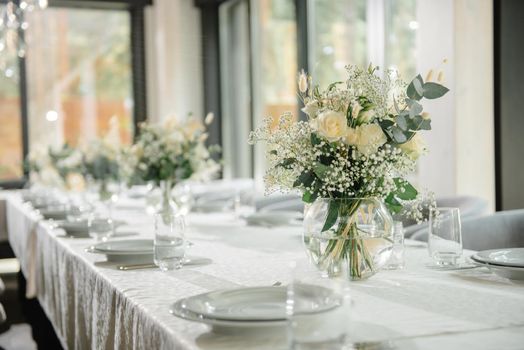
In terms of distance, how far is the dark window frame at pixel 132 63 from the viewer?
8094 mm

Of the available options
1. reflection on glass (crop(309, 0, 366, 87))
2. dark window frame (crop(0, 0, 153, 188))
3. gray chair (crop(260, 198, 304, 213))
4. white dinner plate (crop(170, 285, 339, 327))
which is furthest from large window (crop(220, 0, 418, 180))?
white dinner plate (crop(170, 285, 339, 327))

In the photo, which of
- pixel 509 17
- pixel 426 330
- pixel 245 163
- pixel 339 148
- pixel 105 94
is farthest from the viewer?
pixel 105 94

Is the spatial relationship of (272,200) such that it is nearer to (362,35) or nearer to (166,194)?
(166,194)

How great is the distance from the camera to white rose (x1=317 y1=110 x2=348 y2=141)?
1.58 metres

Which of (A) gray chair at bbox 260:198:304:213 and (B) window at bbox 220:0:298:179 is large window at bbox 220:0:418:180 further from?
(A) gray chair at bbox 260:198:304:213

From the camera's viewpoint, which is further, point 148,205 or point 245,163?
point 245,163

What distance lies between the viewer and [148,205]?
12.2ft

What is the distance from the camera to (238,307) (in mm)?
1303

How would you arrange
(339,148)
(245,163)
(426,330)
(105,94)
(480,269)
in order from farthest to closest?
(105,94) → (245,163) → (480,269) → (339,148) → (426,330)

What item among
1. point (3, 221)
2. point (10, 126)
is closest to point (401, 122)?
point (3, 221)

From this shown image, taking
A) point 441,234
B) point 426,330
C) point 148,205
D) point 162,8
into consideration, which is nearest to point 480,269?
point 441,234

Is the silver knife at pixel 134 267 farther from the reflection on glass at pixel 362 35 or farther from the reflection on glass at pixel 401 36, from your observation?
the reflection on glass at pixel 401 36

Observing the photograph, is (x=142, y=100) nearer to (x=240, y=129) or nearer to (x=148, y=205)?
(x=240, y=129)

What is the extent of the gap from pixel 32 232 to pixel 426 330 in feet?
8.80
